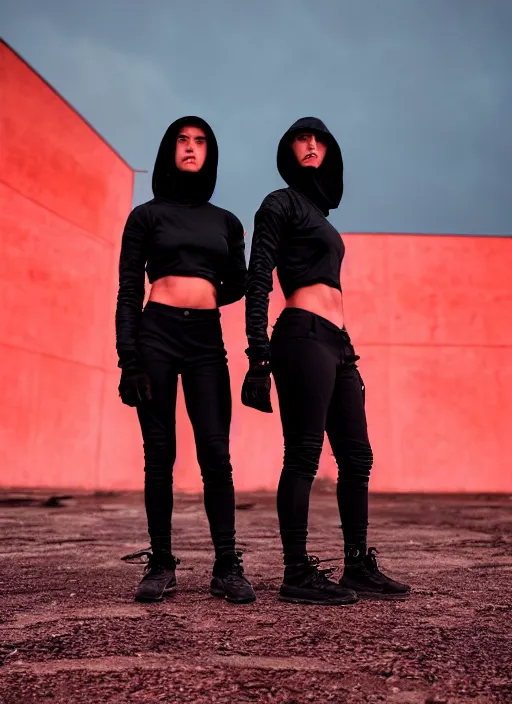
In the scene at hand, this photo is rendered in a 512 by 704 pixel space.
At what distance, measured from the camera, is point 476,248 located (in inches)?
343

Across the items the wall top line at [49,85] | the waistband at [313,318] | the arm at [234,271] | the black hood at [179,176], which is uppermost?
the wall top line at [49,85]

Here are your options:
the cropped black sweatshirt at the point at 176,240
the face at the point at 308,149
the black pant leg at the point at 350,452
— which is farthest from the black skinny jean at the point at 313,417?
the face at the point at 308,149

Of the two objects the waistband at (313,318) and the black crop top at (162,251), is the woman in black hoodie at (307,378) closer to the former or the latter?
the waistband at (313,318)

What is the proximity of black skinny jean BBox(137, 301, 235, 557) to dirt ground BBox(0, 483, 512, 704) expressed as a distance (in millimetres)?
280

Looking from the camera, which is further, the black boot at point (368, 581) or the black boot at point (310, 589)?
the black boot at point (368, 581)

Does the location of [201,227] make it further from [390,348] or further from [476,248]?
[476,248]

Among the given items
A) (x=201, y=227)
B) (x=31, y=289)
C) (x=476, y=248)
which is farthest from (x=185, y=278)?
(x=476, y=248)

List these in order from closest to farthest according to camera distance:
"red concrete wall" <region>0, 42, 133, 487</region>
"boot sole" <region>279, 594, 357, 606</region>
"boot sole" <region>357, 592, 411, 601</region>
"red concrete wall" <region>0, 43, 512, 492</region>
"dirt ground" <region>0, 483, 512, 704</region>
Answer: "dirt ground" <region>0, 483, 512, 704</region> → "boot sole" <region>279, 594, 357, 606</region> → "boot sole" <region>357, 592, 411, 601</region> → "red concrete wall" <region>0, 42, 133, 487</region> → "red concrete wall" <region>0, 43, 512, 492</region>

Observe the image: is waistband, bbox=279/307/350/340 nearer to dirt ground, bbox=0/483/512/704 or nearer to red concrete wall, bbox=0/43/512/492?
dirt ground, bbox=0/483/512/704

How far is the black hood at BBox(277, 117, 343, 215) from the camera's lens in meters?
2.29

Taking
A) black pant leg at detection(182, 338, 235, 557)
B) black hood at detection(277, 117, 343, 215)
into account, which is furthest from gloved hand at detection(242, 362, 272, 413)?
black hood at detection(277, 117, 343, 215)

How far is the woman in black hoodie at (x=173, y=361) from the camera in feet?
6.77

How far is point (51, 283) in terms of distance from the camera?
7184 millimetres

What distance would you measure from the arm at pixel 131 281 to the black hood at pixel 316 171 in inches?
22.5
